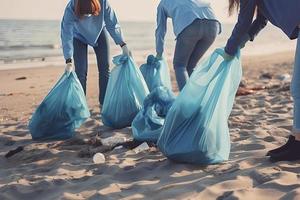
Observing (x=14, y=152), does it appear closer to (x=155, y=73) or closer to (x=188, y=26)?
(x=155, y=73)

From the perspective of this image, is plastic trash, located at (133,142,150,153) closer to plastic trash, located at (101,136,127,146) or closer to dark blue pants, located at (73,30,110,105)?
plastic trash, located at (101,136,127,146)

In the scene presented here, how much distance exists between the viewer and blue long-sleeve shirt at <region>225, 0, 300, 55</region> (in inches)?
98.5

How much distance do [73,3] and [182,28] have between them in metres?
0.97

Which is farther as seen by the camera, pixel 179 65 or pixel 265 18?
pixel 179 65

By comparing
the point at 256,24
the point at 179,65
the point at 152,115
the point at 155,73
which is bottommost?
the point at 152,115

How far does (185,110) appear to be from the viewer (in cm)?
279

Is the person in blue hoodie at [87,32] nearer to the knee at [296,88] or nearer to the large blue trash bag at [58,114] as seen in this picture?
the large blue trash bag at [58,114]

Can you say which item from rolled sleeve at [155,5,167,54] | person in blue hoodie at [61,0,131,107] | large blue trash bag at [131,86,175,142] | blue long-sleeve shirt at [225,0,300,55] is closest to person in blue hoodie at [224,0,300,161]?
blue long-sleeve shirt at [225,0,300,55]

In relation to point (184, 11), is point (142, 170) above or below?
below

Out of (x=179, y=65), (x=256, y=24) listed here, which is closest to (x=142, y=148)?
(x=179, y=65)

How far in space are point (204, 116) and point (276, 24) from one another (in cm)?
65

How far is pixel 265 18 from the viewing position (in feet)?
9.06

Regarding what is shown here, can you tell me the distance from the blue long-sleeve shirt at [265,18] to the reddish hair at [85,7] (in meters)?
1.65

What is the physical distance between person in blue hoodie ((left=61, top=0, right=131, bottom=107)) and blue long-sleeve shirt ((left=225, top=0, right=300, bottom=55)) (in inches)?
60.1
